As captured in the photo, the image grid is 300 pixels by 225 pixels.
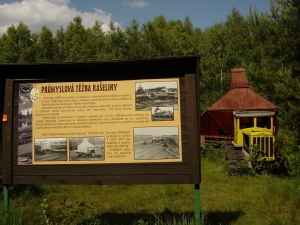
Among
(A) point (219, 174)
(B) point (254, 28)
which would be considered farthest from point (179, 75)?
(B) point (254, 28)

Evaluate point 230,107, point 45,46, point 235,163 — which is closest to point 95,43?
point 45,46

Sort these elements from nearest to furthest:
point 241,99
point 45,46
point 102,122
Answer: point 102,122 → point 241,99 → point 45,46

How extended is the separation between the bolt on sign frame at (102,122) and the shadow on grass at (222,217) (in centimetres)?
149

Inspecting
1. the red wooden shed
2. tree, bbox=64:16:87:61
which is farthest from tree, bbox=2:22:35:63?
the red wooden shed

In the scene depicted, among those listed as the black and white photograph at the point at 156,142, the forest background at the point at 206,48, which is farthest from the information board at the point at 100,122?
the forest background at the point at 206,48

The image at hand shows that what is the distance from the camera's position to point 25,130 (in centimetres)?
526

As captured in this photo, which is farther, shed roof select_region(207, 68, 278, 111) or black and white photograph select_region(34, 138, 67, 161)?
shed roof select_region(207, 68, 278, 111)

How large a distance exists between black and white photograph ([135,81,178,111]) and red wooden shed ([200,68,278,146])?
1365cm

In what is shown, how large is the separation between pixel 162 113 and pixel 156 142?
427 mm

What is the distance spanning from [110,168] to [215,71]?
92.0ft

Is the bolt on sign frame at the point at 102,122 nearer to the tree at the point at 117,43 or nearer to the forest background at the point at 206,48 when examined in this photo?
the forest background at the point at 206,48

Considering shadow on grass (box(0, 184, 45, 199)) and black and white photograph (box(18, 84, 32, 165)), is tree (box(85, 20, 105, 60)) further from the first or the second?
black and white photograph (box(18, 84, 32, 165))

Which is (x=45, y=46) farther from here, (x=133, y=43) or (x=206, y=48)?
(x=206, y=48)

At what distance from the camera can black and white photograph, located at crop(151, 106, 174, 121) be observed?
5016 mm
